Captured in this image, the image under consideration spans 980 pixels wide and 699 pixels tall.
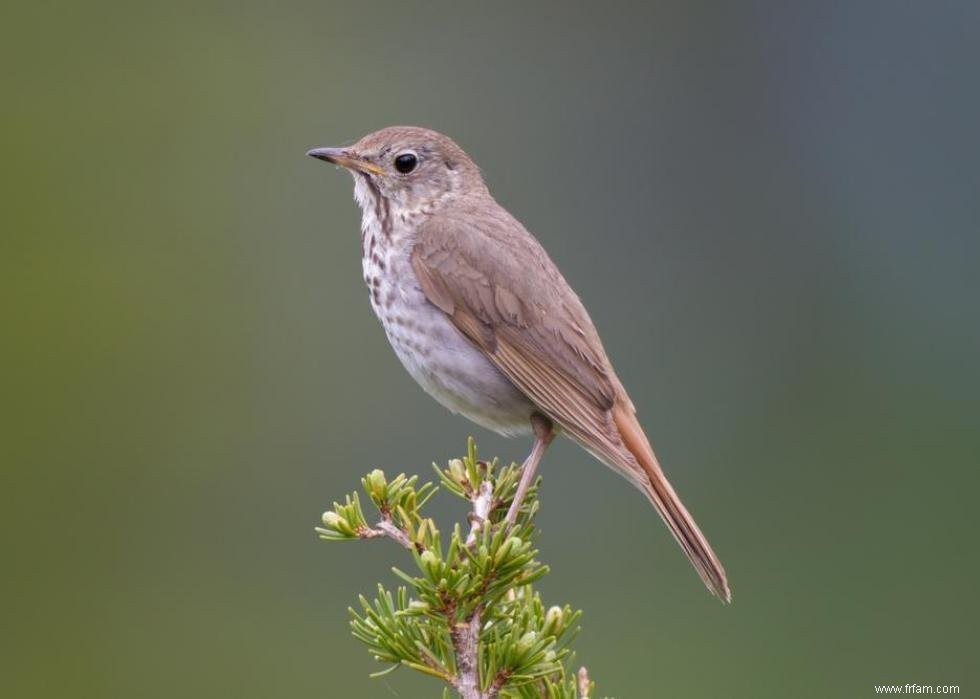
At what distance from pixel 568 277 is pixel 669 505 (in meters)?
3.16

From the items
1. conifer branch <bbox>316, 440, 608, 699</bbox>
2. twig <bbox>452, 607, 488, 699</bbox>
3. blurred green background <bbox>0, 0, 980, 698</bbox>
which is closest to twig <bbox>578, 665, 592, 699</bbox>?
conifer branch <bbox>316, 440, 608, 699</bbox>

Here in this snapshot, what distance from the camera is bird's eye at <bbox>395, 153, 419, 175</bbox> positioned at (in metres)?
4.63

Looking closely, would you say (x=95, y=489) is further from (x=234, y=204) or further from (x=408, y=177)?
(x=408, y=177)

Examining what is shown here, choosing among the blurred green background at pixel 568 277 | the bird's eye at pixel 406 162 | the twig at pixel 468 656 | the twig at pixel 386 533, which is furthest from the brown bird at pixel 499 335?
the blurred green background at pixel 568 277

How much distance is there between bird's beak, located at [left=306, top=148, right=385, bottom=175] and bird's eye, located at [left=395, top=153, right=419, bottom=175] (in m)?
0.07

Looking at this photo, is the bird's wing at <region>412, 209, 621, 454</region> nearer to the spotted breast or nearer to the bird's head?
the spotted breast

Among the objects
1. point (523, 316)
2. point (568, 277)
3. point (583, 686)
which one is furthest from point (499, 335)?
point (568, 277)

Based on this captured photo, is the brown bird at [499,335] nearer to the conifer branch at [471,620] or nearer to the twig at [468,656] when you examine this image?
the conifer branch at [471,620]

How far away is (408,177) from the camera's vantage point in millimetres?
4629

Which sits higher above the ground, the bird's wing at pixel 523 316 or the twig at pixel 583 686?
the bird's wing at pixel 523 316

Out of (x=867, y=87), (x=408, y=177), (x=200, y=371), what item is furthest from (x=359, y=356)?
(x=867, y=87)

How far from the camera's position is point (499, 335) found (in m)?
4.18

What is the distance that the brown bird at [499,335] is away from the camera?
4.00 meters

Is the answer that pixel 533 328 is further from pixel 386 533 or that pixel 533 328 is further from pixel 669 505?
pixel 386 533
